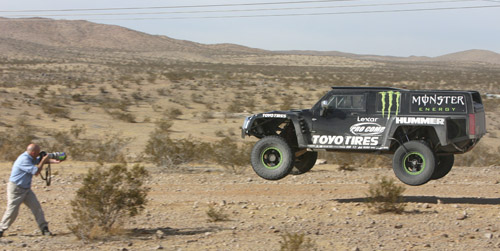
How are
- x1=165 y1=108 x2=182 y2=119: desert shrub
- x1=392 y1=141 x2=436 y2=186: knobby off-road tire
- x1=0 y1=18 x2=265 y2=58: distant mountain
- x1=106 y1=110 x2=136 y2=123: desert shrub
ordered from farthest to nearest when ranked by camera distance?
1. x1=0 y1=18 x2=265 y2=58: distant mountain
2. x1=165 y1=108 x2=182 y2=119: desert shrub
3. x1=106 y1=110 x2=136 y2=123: desert shrub
4. x1=392 y1=141 x2=436 y2=186: knobby off-road tire

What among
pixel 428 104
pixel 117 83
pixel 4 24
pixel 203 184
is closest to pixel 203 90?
pixel 117 83

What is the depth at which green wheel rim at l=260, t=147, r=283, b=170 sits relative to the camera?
13.2 metres

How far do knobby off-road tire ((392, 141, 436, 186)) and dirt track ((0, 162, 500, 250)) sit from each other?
2.07 ft

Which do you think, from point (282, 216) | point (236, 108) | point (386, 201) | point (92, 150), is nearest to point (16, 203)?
point (282, 216)

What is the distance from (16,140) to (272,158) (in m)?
12.8

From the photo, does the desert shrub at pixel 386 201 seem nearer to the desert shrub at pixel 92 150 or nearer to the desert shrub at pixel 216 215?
the desert shrub at pixel 216 215

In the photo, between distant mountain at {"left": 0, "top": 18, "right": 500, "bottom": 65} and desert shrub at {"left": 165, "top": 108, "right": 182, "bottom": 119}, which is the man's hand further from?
distant mountain at {"left": 0, "top": 18, "right": 500, "bottom": 65}

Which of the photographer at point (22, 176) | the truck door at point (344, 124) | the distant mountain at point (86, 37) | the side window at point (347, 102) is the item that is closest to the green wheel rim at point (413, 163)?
the truck door at point (344, 124)

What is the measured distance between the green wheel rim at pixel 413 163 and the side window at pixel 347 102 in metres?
1.36


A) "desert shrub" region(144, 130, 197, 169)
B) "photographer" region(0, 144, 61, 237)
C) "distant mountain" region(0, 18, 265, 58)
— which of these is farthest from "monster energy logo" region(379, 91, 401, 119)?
"distant mountain" region(0, 18, 265, 58)

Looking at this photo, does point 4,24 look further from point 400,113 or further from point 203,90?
point 400,113

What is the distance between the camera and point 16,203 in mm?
9867

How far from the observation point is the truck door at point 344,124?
12.6 meters

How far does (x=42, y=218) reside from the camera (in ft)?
33.3
